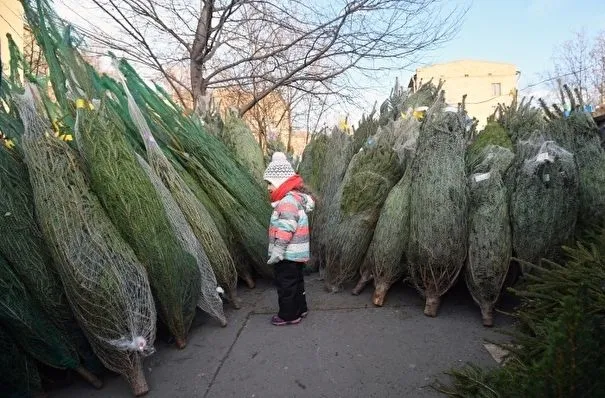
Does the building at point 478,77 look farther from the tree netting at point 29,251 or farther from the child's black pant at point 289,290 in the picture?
the tree netting at point 29,251

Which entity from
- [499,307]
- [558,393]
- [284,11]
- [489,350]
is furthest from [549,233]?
[284,11]

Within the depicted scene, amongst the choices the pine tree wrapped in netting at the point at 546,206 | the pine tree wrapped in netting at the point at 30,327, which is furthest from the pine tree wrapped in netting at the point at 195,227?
the pine tree wrapped in netting at the point at 546,206

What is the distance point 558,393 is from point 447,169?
2487 mm

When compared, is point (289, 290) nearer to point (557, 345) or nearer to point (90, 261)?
point (90, 261)

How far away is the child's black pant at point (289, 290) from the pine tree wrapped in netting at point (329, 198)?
698mm

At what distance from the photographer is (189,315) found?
3113 millimetres

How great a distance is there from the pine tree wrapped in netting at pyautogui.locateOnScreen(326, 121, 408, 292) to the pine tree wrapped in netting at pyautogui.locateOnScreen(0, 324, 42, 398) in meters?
2.55

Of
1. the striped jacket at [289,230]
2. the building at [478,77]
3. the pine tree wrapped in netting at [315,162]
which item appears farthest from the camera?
the building at [478,77]

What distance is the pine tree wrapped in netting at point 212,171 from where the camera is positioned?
3.97 metres

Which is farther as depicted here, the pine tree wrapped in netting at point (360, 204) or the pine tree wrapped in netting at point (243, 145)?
the pine tree wrapped in netting at point (243, 145)

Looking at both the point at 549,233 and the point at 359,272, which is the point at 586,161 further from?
the point at 359,272

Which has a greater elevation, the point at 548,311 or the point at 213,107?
the point at 213,107

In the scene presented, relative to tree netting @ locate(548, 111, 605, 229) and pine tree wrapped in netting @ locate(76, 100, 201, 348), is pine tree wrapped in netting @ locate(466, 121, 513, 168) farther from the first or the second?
pine tree wrapped in netting @ locate(76, 100, 201, 348)

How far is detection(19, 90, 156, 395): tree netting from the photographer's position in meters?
2.38
